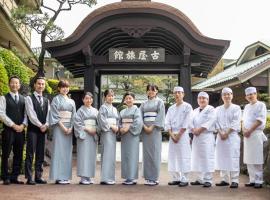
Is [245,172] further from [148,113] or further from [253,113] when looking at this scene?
[148,113]

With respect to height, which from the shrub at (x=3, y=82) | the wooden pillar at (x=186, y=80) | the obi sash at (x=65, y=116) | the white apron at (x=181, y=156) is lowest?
the white apron at (x=181, y=156)

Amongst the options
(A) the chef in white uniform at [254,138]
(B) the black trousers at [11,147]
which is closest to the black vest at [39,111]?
(B) the black trousers at [11,147]

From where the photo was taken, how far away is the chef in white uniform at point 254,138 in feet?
25.2

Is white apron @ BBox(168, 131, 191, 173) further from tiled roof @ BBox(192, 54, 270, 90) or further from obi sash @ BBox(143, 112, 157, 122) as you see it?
tiled roof @ BBox(192, 54, 270, 90)

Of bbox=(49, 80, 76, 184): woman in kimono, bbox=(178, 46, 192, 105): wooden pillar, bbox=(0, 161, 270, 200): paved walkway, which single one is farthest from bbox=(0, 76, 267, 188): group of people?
bbox=(178, 46, 192, 105): wooden pillar

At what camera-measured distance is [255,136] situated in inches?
306

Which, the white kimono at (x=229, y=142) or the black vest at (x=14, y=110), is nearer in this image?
the black vest at (x=14, y=110)

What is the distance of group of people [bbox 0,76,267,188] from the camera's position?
770 centimetres

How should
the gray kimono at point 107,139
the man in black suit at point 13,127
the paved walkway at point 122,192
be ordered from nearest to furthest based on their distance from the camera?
the paved walkway at point 122,192 → the man in black suit at point 13,127 → the gray kimono at point 107,139

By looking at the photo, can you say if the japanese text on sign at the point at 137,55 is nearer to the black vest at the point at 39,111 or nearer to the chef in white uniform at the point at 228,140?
the chef in white uniform at the point at 228,140

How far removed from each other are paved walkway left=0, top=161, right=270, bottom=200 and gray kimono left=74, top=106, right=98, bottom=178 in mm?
336

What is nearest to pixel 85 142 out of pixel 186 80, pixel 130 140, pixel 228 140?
pixel 130 140

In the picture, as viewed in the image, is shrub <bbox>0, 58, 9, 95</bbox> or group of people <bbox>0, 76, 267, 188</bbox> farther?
shrub <bbox>0, 58, 9, 95</bbox>

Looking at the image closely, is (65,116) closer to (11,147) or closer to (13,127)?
(13,127)
